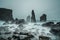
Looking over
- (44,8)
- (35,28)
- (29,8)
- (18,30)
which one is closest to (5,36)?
(18,30)

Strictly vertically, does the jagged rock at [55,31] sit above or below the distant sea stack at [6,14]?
below

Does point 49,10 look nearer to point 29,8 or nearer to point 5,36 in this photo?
point 29,8

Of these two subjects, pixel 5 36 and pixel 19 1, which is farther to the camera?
pixel 19 1

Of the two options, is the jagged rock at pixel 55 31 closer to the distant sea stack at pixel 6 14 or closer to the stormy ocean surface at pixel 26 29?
the stormy ocean surface at pixel 26 29

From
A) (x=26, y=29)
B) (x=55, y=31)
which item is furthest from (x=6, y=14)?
(x=55, y=31)

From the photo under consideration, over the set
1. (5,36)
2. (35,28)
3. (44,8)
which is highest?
(44,8)

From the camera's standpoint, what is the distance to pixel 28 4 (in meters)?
2.41

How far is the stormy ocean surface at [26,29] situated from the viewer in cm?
224

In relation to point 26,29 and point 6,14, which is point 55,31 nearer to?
point 26,29

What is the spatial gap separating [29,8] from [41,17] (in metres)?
0.35

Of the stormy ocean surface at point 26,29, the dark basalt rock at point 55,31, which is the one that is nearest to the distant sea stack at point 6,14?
the stormy ocean surface at point 26,29

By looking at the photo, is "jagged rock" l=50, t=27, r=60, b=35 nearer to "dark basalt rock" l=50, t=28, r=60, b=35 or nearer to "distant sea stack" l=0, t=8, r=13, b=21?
"dark basalt rock" l=50, t=28, r=60, b=35

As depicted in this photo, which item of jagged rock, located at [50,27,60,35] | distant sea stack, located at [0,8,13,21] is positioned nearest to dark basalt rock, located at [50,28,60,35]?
jagged rock, located at [50,27,60,35]

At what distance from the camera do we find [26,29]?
2299mm
